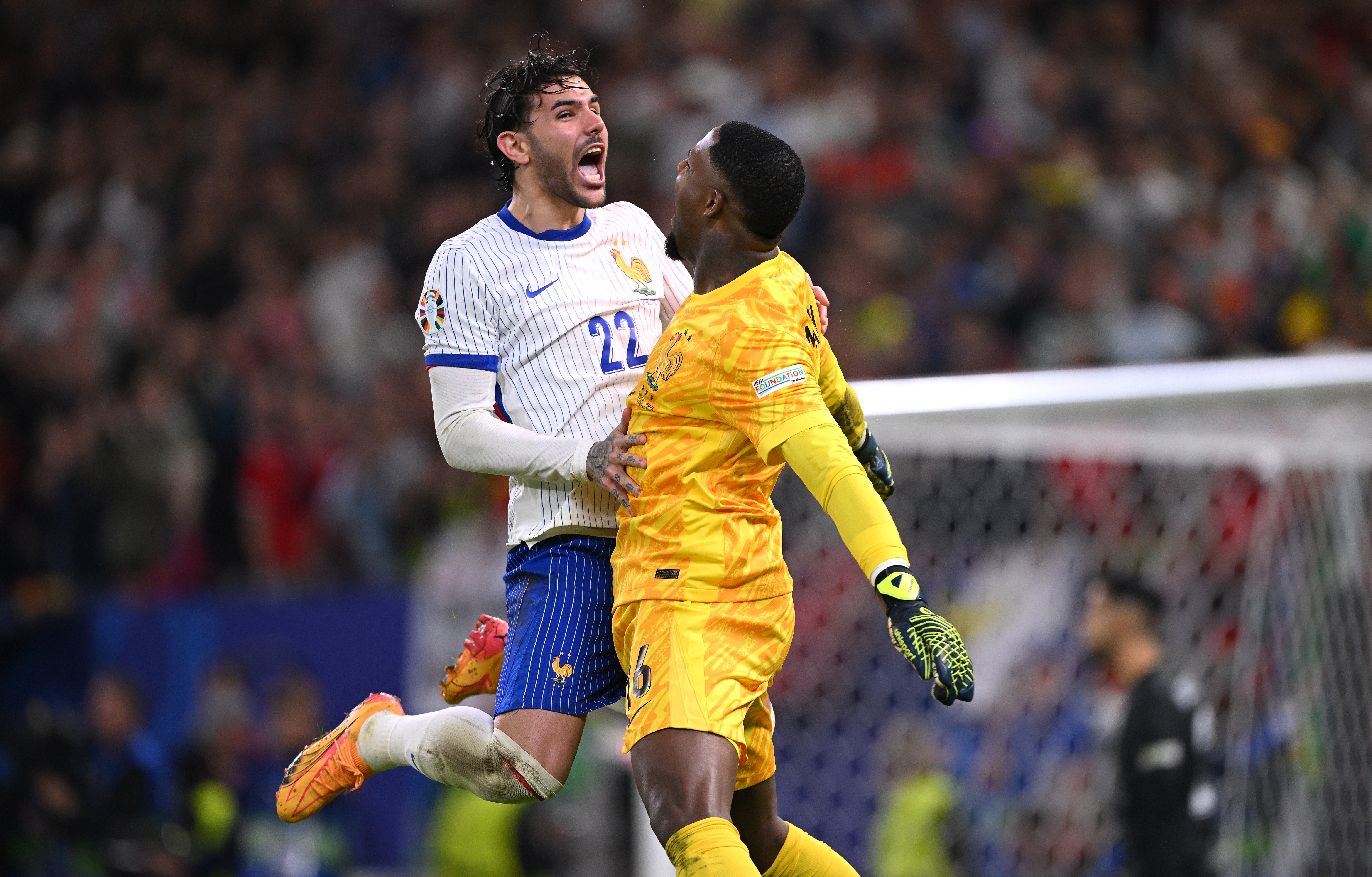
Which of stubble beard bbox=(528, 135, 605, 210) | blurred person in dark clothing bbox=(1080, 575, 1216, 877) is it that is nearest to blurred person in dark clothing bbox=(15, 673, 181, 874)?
blurred person in dark clothing bbox=(1080, 575, 1216, 877)

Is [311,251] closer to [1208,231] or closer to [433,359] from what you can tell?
[1208,231]

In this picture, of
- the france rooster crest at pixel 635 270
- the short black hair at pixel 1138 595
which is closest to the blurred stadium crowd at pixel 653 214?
the short black hair at pixel 1138 595

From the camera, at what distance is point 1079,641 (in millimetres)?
6938

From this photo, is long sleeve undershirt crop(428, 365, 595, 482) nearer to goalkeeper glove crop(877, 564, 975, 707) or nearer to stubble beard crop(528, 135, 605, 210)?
stubble beard crop(528, 135, 605, 210)

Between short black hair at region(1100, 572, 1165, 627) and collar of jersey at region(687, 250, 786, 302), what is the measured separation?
10.2 feet

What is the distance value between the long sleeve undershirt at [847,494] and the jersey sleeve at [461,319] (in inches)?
31.4

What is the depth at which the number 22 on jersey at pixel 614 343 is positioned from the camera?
340cm

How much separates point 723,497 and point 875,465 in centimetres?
49

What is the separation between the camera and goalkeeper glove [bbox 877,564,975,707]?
101 inches

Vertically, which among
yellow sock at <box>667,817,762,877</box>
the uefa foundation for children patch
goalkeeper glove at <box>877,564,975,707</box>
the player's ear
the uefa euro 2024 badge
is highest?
the player's ear

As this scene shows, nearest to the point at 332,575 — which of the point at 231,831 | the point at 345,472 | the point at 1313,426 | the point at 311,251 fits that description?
the point at 345,472

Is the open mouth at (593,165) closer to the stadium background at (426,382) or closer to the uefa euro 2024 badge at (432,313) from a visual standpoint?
the uefa euro 2024 badge at (432,313)

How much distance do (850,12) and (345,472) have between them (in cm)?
464

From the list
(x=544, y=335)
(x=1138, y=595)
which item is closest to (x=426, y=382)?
(x=1138, y=595)
